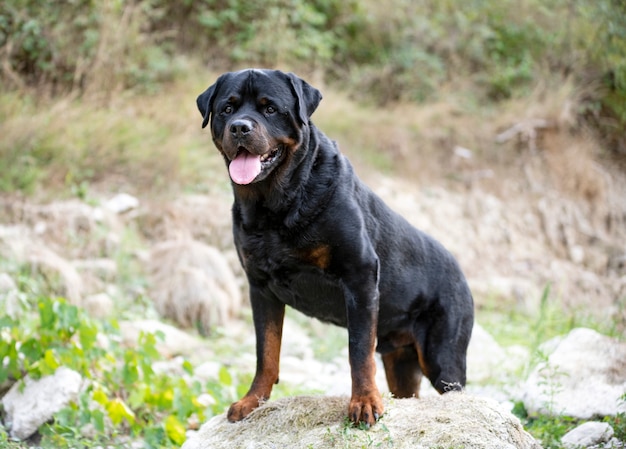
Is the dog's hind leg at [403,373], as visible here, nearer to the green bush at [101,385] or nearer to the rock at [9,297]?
the green bush at [101,385]

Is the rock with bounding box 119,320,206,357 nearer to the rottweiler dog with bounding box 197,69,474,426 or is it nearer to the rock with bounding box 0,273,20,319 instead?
the rock with bounding box 0,273,20,319

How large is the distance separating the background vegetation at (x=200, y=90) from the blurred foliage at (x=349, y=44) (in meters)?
0.03

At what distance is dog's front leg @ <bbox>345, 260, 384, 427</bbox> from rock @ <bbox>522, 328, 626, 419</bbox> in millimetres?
1466

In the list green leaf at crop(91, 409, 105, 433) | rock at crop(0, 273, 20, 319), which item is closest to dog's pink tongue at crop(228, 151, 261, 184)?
green leaf at crop(91, 409, 105, 433)

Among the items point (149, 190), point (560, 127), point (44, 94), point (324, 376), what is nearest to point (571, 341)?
point (324, 376)

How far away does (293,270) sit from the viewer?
3484mm

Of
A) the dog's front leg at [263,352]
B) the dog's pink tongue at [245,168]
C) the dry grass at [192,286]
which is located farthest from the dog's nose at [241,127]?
Result: the dry grass at [192,286]

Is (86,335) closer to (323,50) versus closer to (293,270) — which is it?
(293,270)

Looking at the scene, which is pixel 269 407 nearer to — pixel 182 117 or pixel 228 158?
pixel 228 158

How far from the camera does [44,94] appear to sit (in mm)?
8742

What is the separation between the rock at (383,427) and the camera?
3.15 metres

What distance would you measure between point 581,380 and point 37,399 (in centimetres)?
360

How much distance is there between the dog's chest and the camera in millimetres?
3438

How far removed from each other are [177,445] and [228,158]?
1.88 metres
